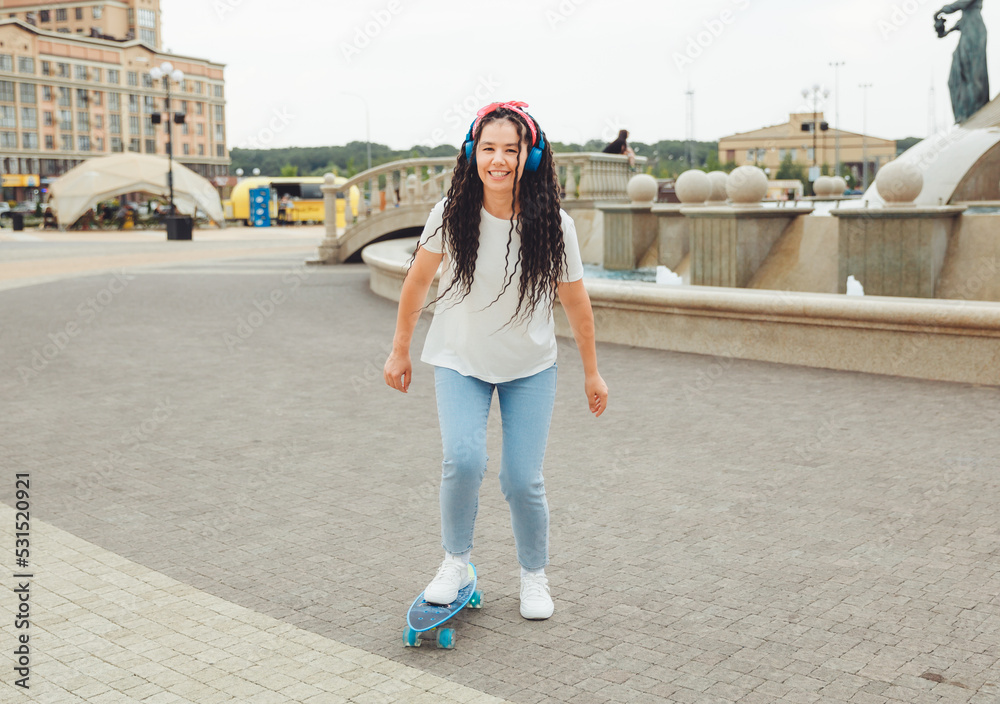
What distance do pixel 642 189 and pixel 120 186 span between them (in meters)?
37.9

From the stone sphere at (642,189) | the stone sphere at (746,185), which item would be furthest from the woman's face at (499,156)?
the stone sphere at (642,189)

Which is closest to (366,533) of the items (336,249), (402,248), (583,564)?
(583,564)

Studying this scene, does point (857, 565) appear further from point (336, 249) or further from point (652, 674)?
point (336, 249)

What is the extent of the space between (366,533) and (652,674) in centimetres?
185

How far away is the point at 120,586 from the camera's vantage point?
4.14 m

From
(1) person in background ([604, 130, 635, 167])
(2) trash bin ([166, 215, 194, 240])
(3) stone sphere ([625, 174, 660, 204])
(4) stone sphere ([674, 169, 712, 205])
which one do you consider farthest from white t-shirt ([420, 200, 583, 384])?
(2) trash bin ([166, 215, 194, 240])

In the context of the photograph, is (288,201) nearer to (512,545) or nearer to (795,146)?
(512,545)

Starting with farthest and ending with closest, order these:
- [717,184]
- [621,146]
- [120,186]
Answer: [120,186], [621,146], [717,184]

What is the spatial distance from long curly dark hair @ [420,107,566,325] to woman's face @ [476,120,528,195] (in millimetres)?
24

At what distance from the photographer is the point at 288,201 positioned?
57.5 m

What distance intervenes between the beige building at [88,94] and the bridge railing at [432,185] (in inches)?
2833

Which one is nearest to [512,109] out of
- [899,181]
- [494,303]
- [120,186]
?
[494,303]

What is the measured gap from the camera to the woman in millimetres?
3559

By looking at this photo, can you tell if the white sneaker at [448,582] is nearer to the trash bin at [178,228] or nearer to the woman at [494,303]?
the woman at [494,303]
